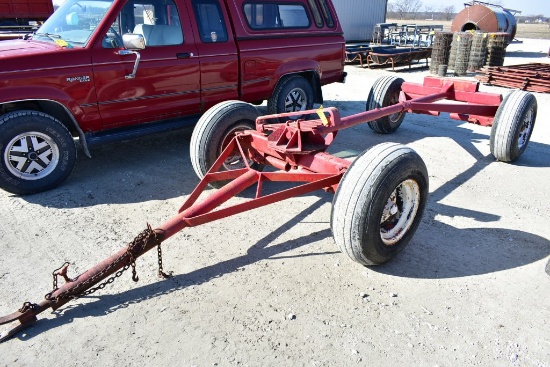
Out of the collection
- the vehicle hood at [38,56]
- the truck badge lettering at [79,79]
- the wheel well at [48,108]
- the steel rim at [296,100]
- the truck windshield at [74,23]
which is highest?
the truck windshield at [74,23]

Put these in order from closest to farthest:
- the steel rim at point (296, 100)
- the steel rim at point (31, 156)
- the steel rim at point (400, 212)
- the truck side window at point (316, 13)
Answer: the steel rim at point (400, 212), the steel rim at point (31, 156), the steel rim at point (296, 100), the truck side window at point (316, 13)

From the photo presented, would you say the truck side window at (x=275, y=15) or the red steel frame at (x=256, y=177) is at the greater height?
the truck side window at (x=275, y=15)

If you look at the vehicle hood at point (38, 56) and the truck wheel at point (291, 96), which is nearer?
the vehicle hood at point (38, 56)

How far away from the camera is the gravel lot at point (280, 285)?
8.89 feet

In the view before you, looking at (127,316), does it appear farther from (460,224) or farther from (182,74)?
(182,74)

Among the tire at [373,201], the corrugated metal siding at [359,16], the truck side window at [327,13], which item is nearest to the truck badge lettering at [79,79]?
the tire at [373,201]

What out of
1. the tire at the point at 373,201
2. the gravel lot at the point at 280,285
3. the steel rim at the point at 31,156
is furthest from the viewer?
the steel rim at the point at 31,156

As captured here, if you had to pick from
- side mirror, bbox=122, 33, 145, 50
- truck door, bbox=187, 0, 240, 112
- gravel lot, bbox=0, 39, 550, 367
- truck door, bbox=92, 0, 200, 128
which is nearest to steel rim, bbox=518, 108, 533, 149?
gravel lot, bbox=0, 39, 550, 367

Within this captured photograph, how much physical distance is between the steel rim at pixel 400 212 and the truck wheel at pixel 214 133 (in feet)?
5.64

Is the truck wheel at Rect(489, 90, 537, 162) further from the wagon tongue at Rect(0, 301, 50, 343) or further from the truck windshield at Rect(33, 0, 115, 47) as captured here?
the wagon tongue at Rect(0, 301, 50, 343)

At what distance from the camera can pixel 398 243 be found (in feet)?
11.5

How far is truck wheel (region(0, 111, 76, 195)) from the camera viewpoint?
179 inches

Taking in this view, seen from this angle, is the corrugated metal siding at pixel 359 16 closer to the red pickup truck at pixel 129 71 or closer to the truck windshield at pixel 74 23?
the red pickup truck at pixel 129 71

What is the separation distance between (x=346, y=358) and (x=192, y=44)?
4.41 meters
